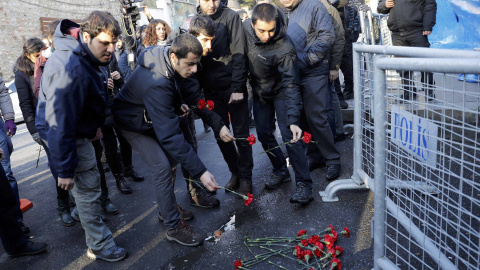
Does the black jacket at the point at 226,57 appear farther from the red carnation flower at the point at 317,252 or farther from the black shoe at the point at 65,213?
the black shoe at the point at 65,213

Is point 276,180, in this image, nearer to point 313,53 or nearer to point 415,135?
point 313,53

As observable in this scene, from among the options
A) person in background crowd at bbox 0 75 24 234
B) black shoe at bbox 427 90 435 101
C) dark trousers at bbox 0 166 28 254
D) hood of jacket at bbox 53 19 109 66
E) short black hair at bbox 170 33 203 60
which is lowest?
dark trousers at bbox 0 166 28 254

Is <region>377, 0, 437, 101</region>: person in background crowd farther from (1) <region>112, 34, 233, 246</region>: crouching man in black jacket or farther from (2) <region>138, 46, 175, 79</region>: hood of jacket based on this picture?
(2) <region>138, 46, 175, 79</region>: hood of jacket

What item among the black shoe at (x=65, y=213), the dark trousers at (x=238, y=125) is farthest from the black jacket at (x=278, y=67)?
the black shoe at (x=65, y=213)

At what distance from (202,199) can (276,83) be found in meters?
1.41

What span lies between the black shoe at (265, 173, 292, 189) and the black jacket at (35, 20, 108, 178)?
6.77 ft

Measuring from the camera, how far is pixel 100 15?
2820 mm

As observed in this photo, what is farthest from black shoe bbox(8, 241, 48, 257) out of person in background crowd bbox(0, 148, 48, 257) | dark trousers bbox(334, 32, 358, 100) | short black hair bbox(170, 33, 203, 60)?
dark trousers bbox(334, 32, 358, 100)

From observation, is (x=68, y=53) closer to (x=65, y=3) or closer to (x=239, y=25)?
(x=239, y=25)

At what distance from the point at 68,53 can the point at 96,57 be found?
8.1 inches

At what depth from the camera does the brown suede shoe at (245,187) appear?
4172 mm

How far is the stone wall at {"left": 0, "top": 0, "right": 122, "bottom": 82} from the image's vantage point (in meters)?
18.8

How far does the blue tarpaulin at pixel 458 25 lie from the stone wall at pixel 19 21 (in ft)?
59.8

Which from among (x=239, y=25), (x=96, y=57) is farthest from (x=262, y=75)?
(x=96, y=57)
